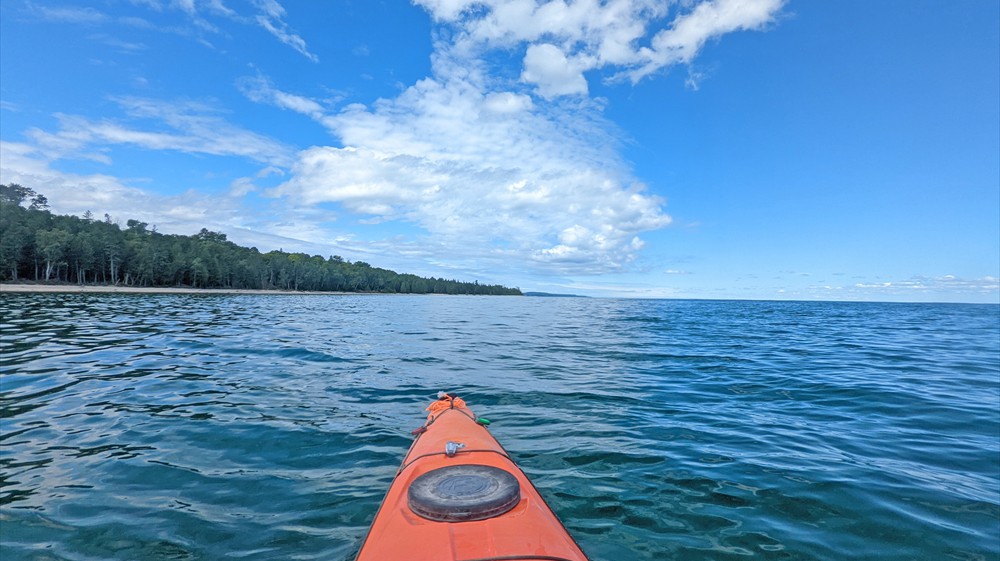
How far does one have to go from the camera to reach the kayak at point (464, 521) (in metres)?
2.96

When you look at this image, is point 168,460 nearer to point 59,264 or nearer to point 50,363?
point 50,363

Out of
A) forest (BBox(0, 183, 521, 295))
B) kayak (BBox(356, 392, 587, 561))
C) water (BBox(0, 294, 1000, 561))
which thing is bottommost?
water (BBox(0, 294, 1000, 561))

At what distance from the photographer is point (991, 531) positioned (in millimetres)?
4875

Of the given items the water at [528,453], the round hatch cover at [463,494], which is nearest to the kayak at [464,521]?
the round hatch cover at [463,494]

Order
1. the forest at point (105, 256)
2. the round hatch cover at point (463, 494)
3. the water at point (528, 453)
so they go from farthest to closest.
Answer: the forest at point (105, 256) < the water at point (528, 453) < the round hatch cover at point (463, 494)

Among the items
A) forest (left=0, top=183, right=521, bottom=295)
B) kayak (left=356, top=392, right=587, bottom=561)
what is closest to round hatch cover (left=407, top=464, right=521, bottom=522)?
kayak (left=356, top=392, right=587, bottom=561)

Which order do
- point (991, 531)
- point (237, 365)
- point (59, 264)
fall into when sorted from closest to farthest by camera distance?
1. point (991, 531)
2. point (237, 365)
3. point (59, 264)

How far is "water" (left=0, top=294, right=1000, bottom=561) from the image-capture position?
4.69m

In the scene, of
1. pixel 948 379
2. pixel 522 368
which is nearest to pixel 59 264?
pixel 522 368

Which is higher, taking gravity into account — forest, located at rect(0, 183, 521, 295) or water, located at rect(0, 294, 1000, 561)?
forest, located at rect(0, 183, 521, 295)

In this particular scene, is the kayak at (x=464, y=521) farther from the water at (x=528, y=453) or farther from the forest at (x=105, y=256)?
the forest at (x=105, y=256)

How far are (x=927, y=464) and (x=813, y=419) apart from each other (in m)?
2.41

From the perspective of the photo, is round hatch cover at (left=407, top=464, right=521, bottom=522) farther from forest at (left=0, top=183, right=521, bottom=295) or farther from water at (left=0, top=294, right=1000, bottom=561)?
forest at (left=0, top=183, right=521, bottom=295)

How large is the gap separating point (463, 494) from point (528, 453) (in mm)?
3707
